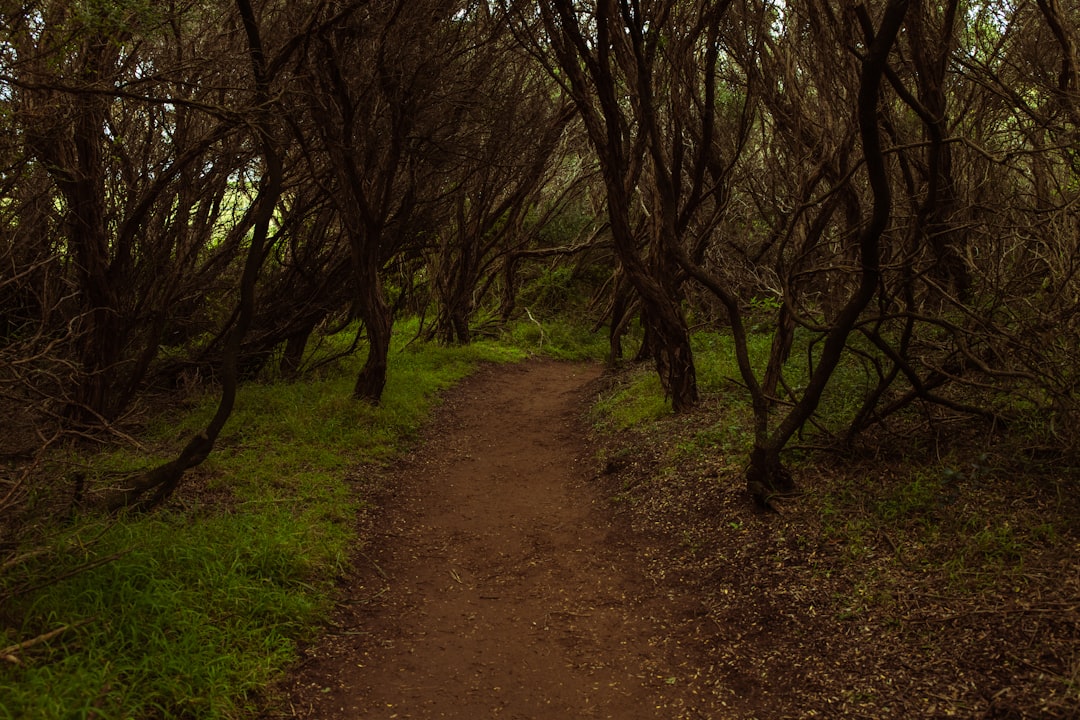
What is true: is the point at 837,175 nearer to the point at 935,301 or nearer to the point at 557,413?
the point at 935,301

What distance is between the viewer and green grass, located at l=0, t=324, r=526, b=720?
3.40 metres

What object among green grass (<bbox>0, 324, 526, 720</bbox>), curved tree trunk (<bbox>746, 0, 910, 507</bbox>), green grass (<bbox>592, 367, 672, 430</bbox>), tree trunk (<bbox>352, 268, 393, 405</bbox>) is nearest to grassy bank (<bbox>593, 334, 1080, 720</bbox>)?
curved tree trunk (<bbox>746, 0, 910, 507</bbox>)

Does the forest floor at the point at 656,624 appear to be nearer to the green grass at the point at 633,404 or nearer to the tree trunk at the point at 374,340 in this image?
the green grass at the point at 633,404

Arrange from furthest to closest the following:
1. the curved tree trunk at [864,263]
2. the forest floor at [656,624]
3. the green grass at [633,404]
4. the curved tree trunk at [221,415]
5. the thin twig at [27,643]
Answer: the green grass at [633,404] → the curved tree trunk at [221,415] → the curved tree trunk at [864,263] → the forest floor at [656,624] → the thin twig at [27,643]

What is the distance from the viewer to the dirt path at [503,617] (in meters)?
3.85

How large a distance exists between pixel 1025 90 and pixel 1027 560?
4.68 metres

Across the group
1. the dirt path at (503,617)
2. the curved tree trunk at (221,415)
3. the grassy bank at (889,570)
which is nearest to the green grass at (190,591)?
the curved tree trunk at (221,415)

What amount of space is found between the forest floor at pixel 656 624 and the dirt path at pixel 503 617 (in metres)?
0.01

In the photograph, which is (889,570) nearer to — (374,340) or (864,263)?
(864,263)

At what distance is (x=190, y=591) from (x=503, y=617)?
70.2 inches

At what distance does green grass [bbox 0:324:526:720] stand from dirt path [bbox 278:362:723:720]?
0.31 meters

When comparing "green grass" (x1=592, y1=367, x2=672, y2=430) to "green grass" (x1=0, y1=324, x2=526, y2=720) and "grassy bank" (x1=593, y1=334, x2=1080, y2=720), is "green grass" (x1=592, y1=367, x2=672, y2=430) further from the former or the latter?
"green grass" (x1=0, y1=324, x2=526, y2=720)

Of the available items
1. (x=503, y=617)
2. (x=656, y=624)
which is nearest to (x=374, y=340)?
(x=503, y=617)

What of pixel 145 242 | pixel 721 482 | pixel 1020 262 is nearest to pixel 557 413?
pixel 721 482
